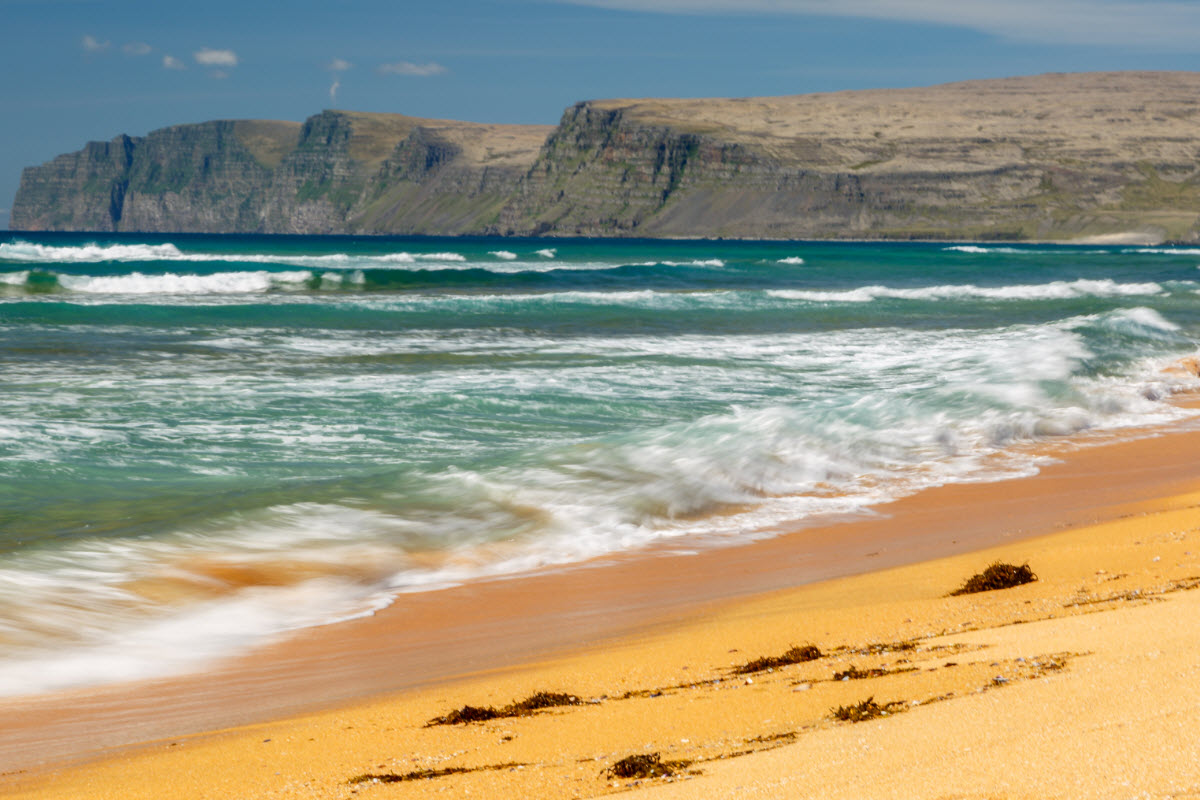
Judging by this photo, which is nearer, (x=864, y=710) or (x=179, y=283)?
(x=864, y=710)

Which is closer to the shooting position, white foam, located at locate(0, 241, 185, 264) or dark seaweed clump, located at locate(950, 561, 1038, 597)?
dark seaweed clump, located at locate(950, 561, 1038, 597)

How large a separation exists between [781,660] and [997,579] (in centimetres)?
187

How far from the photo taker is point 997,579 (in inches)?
256

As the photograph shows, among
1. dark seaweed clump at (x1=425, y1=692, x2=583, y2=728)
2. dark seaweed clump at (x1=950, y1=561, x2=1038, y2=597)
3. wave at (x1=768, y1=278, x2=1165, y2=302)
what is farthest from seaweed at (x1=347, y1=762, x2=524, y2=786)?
wave at (x1=768, y1=278, x2=1165, y2=302)

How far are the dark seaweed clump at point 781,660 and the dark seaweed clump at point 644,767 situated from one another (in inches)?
54.0

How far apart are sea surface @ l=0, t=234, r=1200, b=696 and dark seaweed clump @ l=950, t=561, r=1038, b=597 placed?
2.72 metres

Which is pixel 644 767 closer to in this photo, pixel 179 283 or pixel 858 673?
pixel 858 673

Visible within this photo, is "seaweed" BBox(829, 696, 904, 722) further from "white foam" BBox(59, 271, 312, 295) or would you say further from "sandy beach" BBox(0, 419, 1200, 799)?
"white foam" BBox(59, 271, 312, 295)

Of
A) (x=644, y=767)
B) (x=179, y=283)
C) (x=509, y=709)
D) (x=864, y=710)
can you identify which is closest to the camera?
(x=644, y=767)

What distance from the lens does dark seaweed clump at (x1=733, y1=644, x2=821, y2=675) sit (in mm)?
5258

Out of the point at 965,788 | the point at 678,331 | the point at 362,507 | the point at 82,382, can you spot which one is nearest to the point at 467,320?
the point at 678,331

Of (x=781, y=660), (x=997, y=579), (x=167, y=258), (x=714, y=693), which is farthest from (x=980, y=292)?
(x=167, y=258)

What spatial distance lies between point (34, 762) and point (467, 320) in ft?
82.8

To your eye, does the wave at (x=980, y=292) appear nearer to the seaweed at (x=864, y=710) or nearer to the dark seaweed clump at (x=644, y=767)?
the seaweed at (x=864, y=710)
